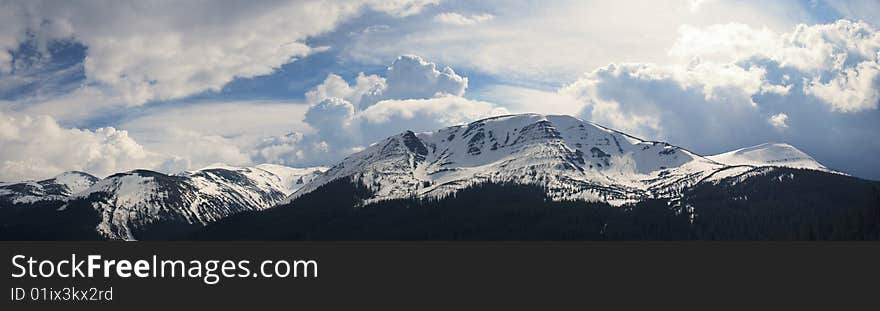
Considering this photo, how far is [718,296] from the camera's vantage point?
436 ft

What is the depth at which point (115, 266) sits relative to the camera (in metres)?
132

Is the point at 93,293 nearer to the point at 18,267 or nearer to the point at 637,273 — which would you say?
the point at 18,267

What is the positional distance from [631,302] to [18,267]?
11696cm

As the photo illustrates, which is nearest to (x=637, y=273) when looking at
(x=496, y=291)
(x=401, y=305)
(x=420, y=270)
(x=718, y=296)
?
(x=718, y=296)

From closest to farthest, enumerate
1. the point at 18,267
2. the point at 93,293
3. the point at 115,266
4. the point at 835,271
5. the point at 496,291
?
the point at 93,293 < the point at 18,267 < the point at 115,266 < the point at 496,291 < the point at 835,271

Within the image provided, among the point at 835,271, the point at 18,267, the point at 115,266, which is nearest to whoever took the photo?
the point at 18,267

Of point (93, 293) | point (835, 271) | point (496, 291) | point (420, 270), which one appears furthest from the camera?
point (420, 270)

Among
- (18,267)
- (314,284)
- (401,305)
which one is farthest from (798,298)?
(18,267)

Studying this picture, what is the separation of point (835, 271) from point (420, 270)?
10206 centimetres

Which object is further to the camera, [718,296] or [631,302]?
[718,296]

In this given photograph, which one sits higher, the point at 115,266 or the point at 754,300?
the point at 115,266

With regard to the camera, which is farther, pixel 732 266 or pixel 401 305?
pixel 732 266

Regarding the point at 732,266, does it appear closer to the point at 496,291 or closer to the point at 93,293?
the point at 496,291

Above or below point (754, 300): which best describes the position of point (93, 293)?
above
